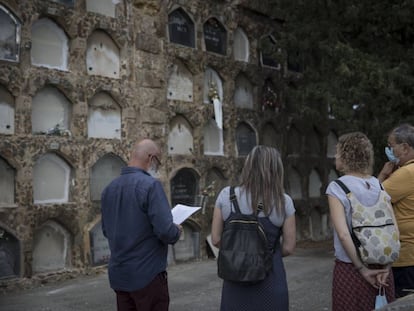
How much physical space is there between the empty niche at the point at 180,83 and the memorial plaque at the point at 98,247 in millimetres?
1862

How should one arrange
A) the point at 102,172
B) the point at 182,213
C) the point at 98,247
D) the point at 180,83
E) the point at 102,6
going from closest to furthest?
the point at 182,213, the point at 98,247, the point at 102,172, the point at 102,6, the point at 180,83

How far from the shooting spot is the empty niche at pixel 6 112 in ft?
16.3

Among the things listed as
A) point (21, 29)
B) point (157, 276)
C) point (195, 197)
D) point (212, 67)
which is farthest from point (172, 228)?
point (212, 67)

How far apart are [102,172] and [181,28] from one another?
2179 millimetres

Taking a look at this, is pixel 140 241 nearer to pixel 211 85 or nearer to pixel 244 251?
pixel 244 251

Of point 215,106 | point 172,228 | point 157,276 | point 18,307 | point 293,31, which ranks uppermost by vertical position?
point 293,31

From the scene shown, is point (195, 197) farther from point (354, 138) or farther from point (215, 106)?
point (354, 138)

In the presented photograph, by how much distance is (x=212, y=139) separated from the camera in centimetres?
708

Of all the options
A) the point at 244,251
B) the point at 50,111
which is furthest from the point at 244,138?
the point at 244,251

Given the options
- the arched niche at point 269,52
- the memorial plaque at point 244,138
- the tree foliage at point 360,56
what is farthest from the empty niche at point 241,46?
the memorial plaque at point 244,138

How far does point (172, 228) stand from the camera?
257cm

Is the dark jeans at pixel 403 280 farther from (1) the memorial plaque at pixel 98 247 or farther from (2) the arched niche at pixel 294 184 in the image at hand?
(2) the arched niche at pixel 294 184

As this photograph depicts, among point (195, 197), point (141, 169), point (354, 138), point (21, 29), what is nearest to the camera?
point (354, 138)

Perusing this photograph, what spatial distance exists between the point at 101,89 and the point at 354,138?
12.4ft
